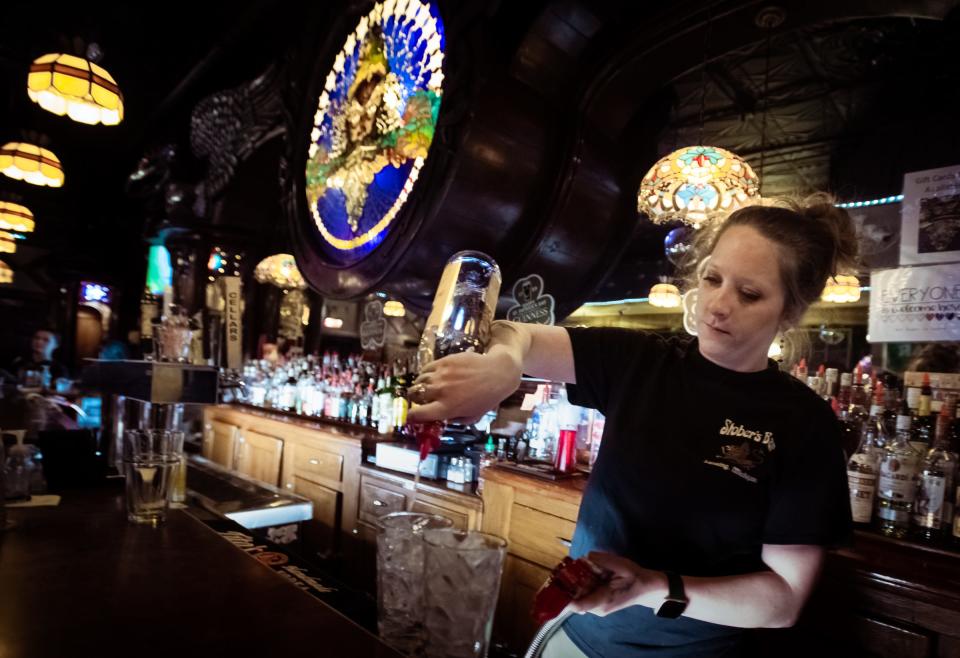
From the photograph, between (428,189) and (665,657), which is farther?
(428,189)

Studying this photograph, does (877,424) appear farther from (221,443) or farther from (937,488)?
(221,443)

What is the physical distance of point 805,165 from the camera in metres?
6.41

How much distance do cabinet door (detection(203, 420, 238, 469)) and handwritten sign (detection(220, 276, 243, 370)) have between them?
0.80 m

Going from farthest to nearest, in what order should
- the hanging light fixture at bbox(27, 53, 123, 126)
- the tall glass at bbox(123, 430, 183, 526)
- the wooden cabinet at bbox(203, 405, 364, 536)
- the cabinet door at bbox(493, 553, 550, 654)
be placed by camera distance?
the wooden cabinet at bbox(203, 405, 364, 536) < the hanging light fixture at bbox(27, 53, 123, 126) < the cabinet door at bbox(493, 553, 550, 654) < the tall glass at bbox(123, 430, 183, 526)

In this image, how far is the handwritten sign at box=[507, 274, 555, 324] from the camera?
9.40ft

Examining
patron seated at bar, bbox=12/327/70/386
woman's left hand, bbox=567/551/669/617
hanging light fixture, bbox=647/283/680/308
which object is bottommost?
patron seated at bar, bbox=12/327/70/386

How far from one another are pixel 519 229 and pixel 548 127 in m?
0.56

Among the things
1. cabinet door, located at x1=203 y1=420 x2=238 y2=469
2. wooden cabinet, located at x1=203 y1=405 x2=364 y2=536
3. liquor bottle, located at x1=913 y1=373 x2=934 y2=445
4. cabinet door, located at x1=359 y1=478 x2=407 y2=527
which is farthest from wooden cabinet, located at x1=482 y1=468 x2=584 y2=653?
cabinet door, located at x1=203 y1=420 x2=238 y2=469

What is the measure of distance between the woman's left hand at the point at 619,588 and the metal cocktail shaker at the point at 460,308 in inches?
15.4

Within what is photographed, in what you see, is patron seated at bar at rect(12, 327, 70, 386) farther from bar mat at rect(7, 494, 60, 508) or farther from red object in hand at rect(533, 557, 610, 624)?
red object in hand at rect(533, 557, 610, 624)

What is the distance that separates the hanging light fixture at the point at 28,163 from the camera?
207 inches

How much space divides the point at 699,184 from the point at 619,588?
2.41 m

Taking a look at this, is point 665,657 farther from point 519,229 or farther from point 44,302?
point 44,302

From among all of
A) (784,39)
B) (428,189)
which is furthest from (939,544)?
(784,39)
